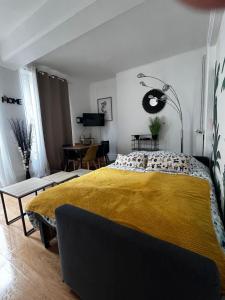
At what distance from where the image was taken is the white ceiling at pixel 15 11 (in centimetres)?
183

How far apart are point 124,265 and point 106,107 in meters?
4.45

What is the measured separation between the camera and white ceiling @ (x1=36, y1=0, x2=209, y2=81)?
2045 mm

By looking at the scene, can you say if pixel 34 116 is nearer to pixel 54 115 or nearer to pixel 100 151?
pixel 54 115

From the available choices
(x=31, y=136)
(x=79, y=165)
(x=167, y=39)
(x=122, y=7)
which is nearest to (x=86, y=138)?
(x=79, y=165)

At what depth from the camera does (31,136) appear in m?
3.31

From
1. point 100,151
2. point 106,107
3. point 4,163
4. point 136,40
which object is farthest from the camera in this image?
point 106,107

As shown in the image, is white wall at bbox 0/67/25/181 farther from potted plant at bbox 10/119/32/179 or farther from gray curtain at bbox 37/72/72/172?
gray curtain at bbox 37/72/72/172

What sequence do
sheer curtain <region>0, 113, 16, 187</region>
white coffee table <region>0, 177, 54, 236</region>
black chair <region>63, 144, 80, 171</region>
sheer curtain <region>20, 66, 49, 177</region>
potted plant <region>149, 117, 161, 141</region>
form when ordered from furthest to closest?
black chair <region>63, 144, 80, 171</region>, potted plant <region>149, 117, 161, 141</region>, sheer curtain <region>20, 66, 49, 177</region>, sheer curtain <region>0, 113, 16, 187</region>, white coffee table <region>0, 177, 54, 236</region>

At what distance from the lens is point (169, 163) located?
2.24 metres

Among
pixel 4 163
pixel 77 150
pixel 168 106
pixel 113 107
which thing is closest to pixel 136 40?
pixel 168 106

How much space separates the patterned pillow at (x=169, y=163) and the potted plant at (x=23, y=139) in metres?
2.33

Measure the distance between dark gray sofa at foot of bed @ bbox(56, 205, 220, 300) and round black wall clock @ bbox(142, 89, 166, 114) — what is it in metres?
3.13

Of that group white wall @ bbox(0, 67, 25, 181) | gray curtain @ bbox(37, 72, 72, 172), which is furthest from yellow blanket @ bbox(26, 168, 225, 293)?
gray curtain @ bbox(37, 72, 72, 172)

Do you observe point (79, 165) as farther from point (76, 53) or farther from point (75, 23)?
point (75, 23)
